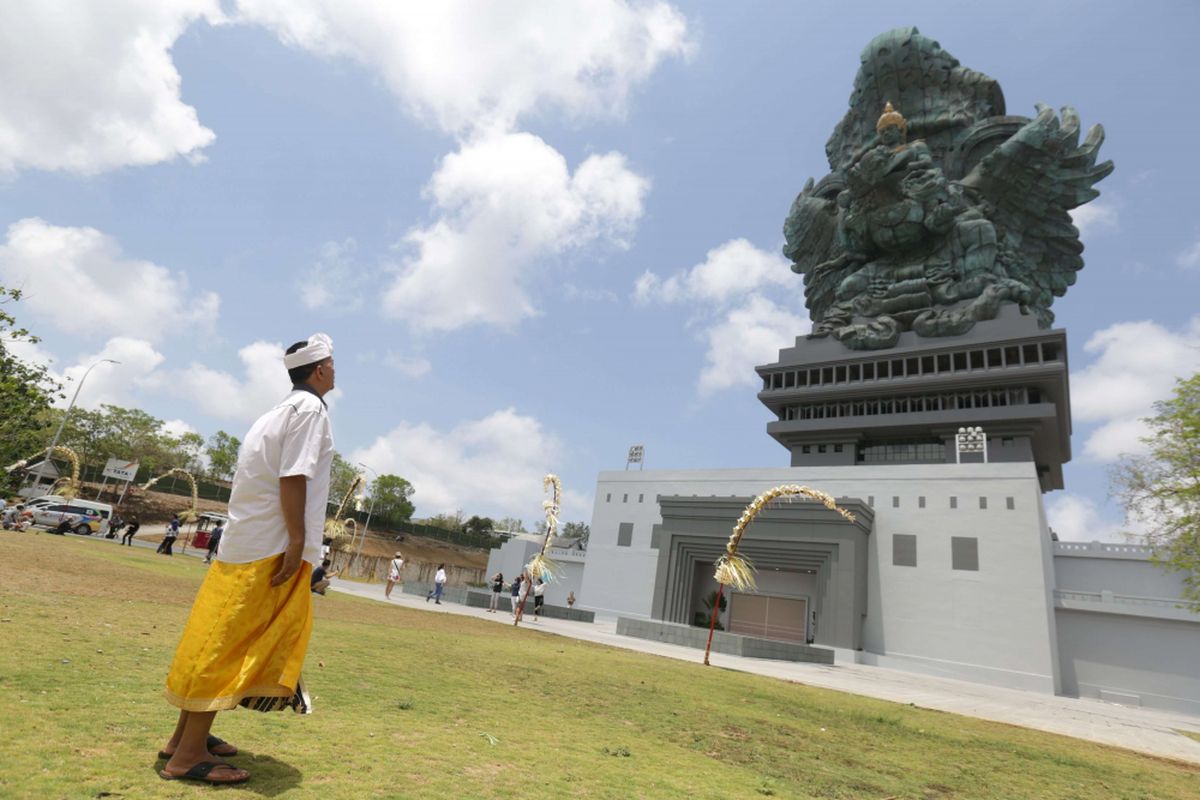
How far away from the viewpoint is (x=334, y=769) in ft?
10.7

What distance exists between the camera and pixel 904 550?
106 feet

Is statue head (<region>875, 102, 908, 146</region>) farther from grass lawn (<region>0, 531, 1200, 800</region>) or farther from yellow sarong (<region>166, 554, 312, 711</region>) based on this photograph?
yellow sarong (<region>166, 554, 312, 711</region>)

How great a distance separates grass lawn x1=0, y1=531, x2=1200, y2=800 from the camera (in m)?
3.17

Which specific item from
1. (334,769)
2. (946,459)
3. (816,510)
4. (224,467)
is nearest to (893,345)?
(946,459)

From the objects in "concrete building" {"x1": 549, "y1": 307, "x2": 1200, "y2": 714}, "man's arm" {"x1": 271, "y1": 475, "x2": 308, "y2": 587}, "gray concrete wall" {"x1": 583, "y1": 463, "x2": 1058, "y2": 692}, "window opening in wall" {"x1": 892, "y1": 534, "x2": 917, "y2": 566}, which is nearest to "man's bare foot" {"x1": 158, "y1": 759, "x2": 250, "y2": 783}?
"man's arm" {"x1": 271, "y1": 475, "x2": 308, "y2": 587}

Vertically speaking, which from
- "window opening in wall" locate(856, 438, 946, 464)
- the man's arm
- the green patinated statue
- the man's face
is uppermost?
the green patinated statue

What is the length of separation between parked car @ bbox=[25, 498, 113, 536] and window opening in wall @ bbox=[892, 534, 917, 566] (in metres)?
48.6

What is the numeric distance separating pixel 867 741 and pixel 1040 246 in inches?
2456

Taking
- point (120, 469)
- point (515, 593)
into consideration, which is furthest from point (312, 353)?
point (120, 469)

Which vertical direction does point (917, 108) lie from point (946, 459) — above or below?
above

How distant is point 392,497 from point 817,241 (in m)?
79.7

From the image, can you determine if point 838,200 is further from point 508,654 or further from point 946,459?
point 508,654

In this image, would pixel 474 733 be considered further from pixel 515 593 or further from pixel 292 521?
pixel 515 593

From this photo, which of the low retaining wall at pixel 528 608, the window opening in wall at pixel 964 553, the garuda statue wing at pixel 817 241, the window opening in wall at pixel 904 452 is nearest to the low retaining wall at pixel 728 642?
the low retaining wall at pixel 528 608
